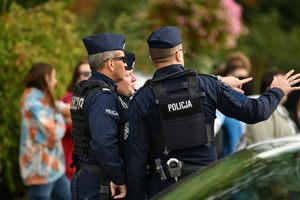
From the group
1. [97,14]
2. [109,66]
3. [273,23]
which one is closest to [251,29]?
[273,23]

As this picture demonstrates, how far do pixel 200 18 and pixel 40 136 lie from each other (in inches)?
285

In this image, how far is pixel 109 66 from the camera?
3576 mm

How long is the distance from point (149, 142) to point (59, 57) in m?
3.75

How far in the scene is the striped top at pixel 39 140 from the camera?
16.8ft

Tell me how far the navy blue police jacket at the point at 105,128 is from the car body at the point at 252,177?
0.60 meters

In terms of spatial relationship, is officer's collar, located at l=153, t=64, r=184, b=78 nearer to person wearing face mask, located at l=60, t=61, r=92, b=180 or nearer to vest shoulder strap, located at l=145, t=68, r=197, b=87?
vest shoulder strap, located at l=145, t=68, r=197, b=87

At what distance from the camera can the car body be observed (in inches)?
98.9

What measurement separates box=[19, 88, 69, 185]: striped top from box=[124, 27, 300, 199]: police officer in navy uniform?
193cm

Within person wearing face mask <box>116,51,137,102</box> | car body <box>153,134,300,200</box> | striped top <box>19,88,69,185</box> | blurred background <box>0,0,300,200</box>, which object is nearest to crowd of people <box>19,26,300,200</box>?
person wearing face mask <box>116,51,137,102</box>

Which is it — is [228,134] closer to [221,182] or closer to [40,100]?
[40,100]

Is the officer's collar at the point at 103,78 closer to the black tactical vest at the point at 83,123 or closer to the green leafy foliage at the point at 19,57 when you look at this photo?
the black tactical vest at the point at 83,123

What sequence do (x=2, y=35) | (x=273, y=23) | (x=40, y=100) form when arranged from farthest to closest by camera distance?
(x=273, y=23) < (x=2, y=35) < (x=40, y=100)

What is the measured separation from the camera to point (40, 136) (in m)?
5.16

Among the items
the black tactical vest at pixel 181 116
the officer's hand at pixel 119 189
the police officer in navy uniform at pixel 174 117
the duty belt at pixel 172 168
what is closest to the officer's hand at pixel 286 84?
the police officer in navy uniform at pixel 174 117
